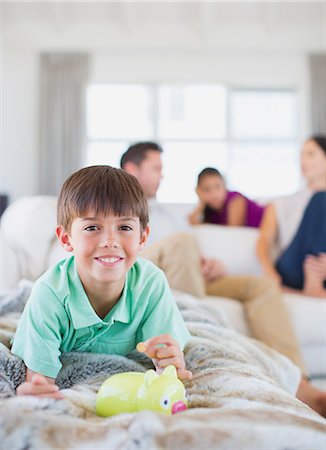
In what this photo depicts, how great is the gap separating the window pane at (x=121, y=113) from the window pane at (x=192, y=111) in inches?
7.1

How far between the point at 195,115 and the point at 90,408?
678cm

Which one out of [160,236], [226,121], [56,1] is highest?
[56,1]

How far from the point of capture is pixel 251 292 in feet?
8.17

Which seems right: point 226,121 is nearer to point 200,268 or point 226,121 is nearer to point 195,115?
point 195,115

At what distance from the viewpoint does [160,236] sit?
2.48 meters

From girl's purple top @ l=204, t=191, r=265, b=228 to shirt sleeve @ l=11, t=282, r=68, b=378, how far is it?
6.74ft

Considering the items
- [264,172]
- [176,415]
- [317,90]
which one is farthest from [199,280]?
[317,90]

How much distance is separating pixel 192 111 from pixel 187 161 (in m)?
0.63

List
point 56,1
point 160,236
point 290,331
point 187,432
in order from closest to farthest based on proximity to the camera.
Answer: point 187,432
point 290,331
point 160,236
point 56,1

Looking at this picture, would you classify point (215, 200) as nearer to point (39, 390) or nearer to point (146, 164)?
point (146, 164)

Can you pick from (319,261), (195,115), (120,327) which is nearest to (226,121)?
(195,115)

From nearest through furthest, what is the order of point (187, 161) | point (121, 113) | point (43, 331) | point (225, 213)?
point (43, 331), point (225, 213), point (187, 161), point (121, 113)

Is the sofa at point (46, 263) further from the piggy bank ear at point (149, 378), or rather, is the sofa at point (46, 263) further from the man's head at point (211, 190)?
the piggy bank ear at point (149, 378)

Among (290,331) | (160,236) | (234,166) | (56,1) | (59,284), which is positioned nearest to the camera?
(59,284)
